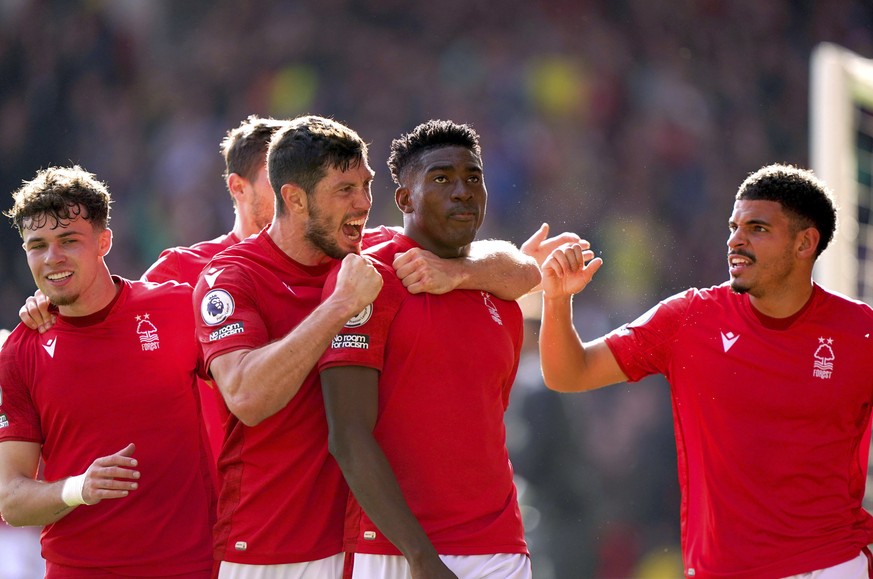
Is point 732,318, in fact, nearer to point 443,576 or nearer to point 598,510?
point 443,576

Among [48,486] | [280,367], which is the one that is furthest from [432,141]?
[48,486]

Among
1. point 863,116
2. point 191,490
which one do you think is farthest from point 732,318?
point 863,116

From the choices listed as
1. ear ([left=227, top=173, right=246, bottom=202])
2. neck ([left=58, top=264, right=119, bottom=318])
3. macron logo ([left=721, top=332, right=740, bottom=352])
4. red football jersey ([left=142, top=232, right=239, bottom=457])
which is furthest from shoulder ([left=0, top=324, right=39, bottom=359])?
macron logo ([left=721, top=332, right=740, bottom=352])

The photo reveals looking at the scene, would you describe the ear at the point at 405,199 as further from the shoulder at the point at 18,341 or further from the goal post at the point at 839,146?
the goal post at the point at 839,146

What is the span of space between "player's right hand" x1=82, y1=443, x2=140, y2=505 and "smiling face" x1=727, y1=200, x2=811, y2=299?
7.21 ft

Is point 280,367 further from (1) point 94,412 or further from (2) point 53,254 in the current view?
(2) point 53,254

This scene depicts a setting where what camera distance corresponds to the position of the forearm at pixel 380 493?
313 cm

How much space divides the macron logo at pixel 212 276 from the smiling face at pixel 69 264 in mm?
542

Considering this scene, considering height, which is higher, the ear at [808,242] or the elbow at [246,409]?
the ear at [808,242]

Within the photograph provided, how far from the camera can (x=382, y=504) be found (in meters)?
3.16

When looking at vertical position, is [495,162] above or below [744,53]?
below

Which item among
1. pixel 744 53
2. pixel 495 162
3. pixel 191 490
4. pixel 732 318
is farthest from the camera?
pixel 744 53

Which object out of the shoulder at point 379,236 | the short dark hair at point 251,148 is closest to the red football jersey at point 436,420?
the shoulder at point 379,236

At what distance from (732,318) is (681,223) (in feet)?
21.3
